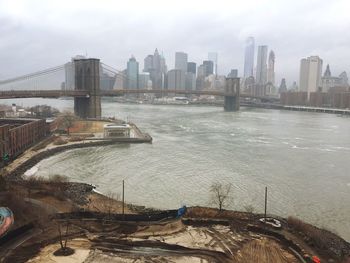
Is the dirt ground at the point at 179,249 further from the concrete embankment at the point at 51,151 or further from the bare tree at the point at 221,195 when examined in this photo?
the concrete embankment at the point at 51,151

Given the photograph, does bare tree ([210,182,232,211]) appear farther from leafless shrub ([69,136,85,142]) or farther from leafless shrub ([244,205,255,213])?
leafless shrub ([69,136,85,142])

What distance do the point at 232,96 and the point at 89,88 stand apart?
2450 centimetres

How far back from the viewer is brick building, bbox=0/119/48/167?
13367 millimetres

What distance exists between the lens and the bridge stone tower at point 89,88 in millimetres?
29328

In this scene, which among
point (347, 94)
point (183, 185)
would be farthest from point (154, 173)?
point (347, 94)

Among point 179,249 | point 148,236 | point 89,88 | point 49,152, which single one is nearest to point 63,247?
point 148,236

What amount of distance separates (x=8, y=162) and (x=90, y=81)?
1724 cm

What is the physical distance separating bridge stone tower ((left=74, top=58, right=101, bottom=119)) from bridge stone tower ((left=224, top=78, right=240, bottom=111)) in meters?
22.7

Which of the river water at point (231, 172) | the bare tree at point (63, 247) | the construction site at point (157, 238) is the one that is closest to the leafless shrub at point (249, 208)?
the river water at point (231, 172)

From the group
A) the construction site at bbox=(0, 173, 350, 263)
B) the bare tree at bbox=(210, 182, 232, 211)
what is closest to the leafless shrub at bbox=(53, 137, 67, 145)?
the bare tree at bbox=(210, 182, 232, 211)

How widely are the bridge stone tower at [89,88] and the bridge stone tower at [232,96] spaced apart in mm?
Result: 22674

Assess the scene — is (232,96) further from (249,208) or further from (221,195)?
(249,208)

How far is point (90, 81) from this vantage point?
29.7m

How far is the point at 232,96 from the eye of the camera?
4994 centimetres
